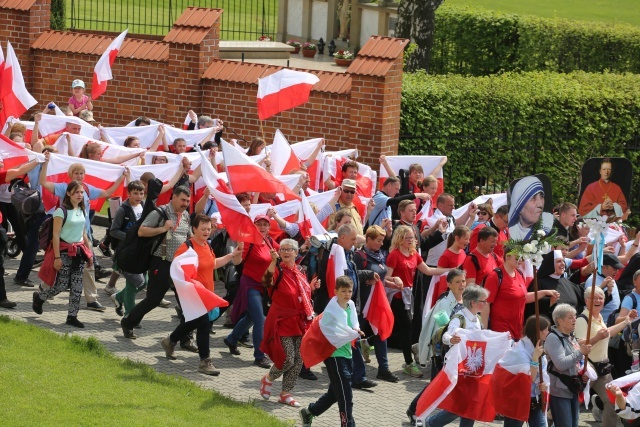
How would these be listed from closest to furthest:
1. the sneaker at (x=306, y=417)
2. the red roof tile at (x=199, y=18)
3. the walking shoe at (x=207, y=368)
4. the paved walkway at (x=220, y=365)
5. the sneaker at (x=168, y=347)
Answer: the sneaker at (x=306, y=417), the paved walkway at (x=220, y=365), the walking shoe at (x=207, y=368), the sneaker at (x=168, y=347), the red roof tile at (x=199, y=18)

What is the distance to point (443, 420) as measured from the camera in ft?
36.4

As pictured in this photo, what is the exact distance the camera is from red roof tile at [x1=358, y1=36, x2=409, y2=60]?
19.2m

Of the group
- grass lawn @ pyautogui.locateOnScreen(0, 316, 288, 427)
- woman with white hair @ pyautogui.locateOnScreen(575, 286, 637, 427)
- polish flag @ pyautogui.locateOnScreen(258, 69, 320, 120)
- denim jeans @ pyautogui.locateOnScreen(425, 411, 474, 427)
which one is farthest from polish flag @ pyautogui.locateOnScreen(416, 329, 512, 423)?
polish flag @ pyautogui.locateOnScreen(258, 69, 320, 120)

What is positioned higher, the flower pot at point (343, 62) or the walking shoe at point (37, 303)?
the flower pot at point (343, 62)

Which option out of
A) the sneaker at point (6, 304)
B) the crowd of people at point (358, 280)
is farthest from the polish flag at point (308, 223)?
the sneaker at point (6, 304)

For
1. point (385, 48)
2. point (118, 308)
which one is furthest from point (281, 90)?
point (118, 308)

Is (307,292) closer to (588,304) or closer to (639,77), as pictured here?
(588,304)

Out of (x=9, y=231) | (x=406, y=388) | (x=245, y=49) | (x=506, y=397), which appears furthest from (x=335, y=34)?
(x=506, y=397)

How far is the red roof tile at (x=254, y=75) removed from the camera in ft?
64.3

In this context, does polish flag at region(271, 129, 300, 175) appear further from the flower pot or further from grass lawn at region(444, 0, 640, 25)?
grass lawn at region(444, 0, 640, 25)

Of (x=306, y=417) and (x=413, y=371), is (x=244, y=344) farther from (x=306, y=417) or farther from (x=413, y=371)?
(x=306, y=417)

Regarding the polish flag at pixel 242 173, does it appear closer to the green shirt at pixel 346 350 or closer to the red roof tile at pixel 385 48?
the green shirt at pixel 346 350

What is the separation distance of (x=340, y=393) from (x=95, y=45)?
11938 millimetres

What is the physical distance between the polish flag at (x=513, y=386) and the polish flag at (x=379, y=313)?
87.9 inches
